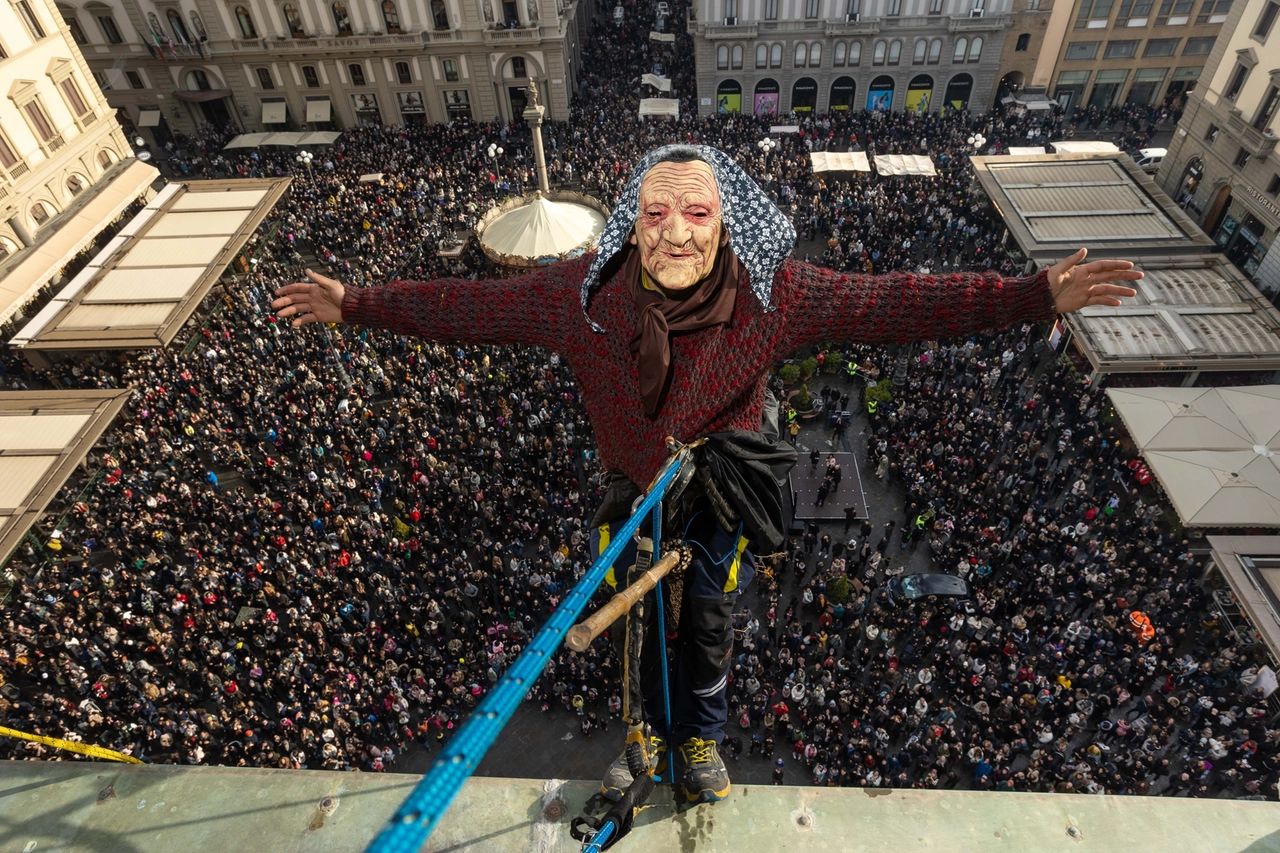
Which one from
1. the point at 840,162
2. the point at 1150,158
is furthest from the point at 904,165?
the point at 1150,158

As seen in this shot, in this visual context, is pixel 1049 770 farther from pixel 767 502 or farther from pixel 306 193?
pixel 306 193

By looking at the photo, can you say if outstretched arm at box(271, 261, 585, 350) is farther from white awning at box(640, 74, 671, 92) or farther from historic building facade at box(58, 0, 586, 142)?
white awning at box(640, 74, 671, 92)

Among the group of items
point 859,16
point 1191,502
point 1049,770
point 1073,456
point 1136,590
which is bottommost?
point 1049,770

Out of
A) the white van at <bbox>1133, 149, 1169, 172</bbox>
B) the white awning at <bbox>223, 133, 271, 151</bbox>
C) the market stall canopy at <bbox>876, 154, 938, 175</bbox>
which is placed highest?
the white van at <bbox>1133, 149, 1169, 172</bbox>

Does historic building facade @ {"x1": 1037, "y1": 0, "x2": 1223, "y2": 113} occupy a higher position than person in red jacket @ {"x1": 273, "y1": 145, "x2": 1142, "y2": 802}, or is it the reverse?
historic building facade @ {"x1": 1037, "y1": 0, "x2": 1223, "y2": 113}

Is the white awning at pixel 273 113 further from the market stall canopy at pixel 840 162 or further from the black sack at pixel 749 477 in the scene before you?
the black sack at pixel 749 477

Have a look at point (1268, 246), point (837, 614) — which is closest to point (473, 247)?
point (837, 614)

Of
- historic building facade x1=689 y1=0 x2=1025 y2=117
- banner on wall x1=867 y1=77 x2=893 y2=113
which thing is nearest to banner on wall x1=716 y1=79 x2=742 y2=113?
historic building facade x1=689 y1=0 x2=1025 y2=117
